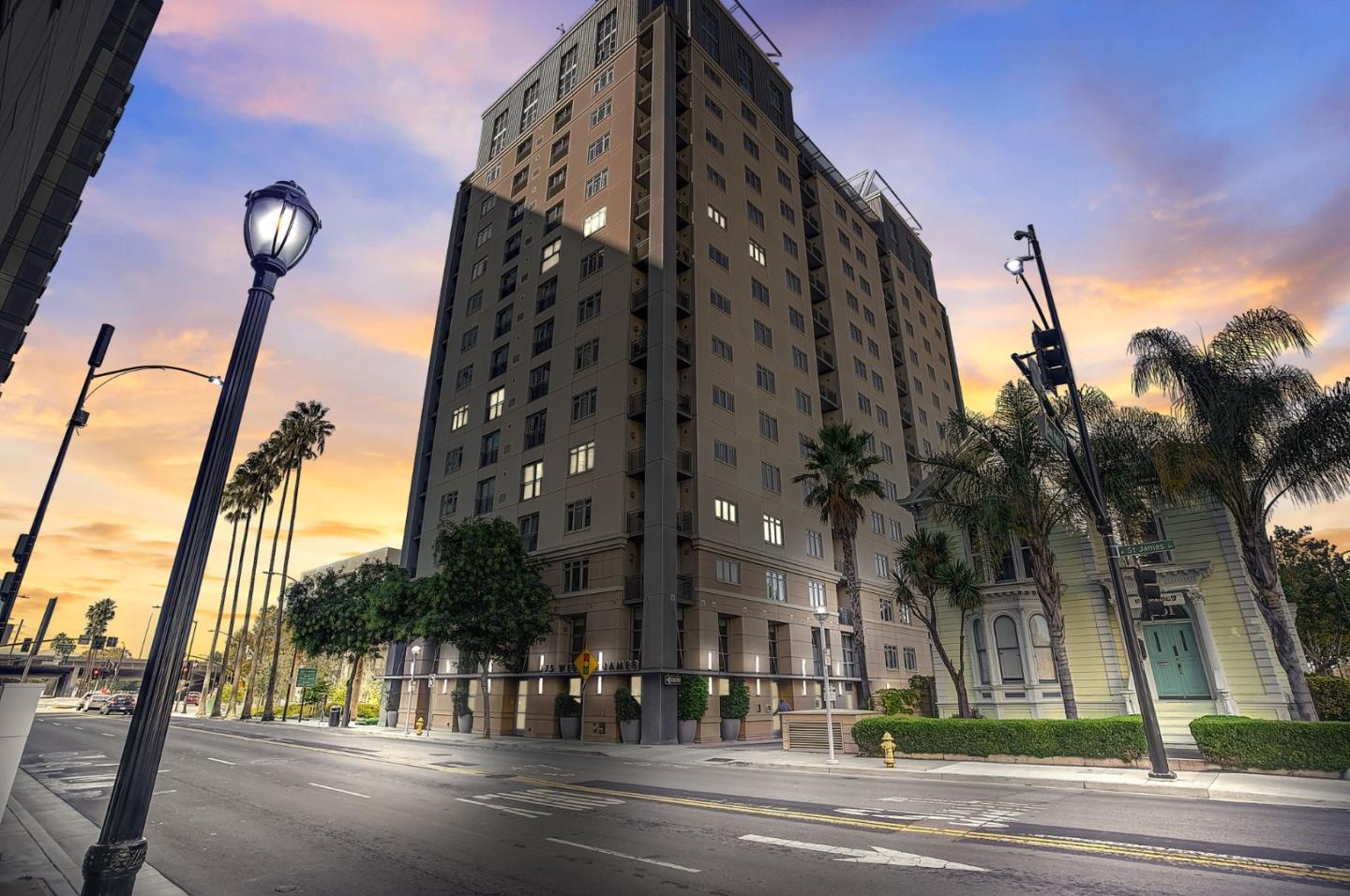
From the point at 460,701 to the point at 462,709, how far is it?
1.90 feet

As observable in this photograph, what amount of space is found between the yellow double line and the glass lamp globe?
1145 cm

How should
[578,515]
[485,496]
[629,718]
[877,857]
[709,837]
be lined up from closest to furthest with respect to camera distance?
[877,857] → [709,837] → [629,718] → [578,515] → [485,496]

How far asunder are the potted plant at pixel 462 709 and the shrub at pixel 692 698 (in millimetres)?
15643

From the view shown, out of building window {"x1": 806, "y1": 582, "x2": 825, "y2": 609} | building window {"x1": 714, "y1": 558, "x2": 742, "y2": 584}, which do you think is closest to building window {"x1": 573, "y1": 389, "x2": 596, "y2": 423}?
building window {"x1": 714, "y1": 558, "x2": 742, "y2": 584}

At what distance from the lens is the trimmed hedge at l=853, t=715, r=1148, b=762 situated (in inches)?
675

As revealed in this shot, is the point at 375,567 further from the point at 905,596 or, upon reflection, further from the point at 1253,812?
the point at 1253,812

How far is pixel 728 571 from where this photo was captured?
37062mm

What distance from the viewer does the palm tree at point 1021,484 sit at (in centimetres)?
2147

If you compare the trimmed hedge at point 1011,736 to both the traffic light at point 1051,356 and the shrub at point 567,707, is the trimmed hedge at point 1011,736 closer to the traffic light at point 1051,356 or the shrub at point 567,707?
the traffic light at point 1051,356

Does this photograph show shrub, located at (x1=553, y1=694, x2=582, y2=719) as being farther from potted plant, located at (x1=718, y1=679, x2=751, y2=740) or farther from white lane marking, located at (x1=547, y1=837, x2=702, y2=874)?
white lane marking, located at (x1=547, y1=837, x2=702, y2=874)

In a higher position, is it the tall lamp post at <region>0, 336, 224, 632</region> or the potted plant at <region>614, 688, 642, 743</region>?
the tall lamp post at <region>0, 336, 224, 632</region>

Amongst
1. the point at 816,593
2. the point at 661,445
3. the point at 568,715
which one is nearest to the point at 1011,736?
the point at 661,445

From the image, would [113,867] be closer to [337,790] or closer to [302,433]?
[337,790]

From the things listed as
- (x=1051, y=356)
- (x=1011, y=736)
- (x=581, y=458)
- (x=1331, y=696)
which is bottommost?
(x=1011, y=736)
